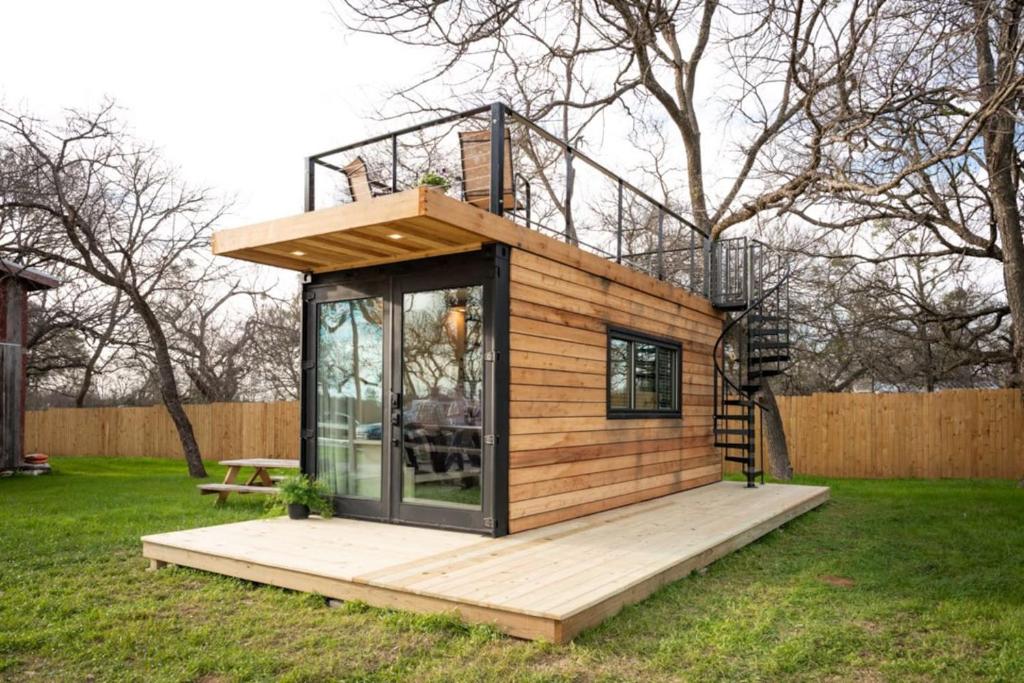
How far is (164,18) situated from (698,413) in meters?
8.11

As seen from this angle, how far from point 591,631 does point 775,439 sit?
889cm

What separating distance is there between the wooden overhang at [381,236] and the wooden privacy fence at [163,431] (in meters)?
9.40

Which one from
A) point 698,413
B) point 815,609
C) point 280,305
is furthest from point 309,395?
point 280,305

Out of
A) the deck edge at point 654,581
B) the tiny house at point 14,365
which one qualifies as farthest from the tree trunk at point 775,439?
the tiny house at point 14,365

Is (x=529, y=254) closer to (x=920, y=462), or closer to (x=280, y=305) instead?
(x=920, y=462)

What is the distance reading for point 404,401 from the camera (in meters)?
5.85

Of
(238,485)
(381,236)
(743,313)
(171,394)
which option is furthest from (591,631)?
(171,394)

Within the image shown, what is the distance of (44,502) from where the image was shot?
8.55 metres

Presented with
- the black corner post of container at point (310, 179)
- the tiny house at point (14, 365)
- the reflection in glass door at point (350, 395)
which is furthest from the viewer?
the tiny house at point (14, 365)

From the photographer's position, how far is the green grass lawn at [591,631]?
10.6 ft

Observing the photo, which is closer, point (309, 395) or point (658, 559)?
point (658, 559)

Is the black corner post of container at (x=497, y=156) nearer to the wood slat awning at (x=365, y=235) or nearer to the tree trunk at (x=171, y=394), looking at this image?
the wood slat awning at (x=365, y=235)

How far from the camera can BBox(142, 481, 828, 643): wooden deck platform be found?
3725 millimetres

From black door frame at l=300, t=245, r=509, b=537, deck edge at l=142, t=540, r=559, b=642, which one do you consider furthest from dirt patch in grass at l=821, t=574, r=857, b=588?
deck edge at l=142, t=540, r=559, b=642
